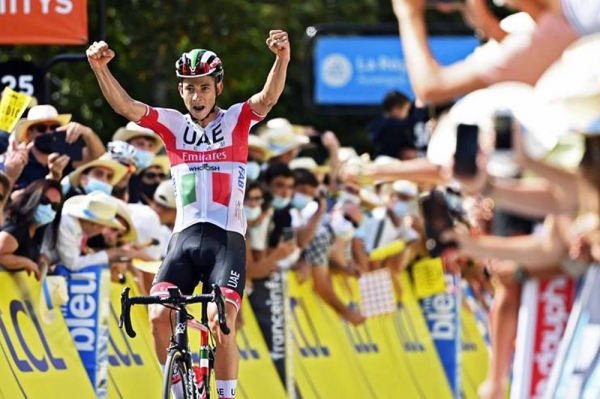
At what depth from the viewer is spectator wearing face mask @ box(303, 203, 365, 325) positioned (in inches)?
608

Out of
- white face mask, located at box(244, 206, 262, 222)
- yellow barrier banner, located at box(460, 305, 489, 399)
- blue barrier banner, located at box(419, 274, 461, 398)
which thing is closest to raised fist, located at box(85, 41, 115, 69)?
white face mask, located at box(244, 206, 262, 222)

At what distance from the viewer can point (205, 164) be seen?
460 inches

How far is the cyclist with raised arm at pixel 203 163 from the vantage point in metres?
11.4

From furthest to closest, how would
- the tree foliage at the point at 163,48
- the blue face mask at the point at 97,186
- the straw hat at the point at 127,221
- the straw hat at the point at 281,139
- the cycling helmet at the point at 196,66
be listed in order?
the tree foliage at the point at 163,48
the straw hat at the point at 281,139
the blue face mask at the point at 97,186
the straw hat at the point at 127,221
the cycling helmet at the point at 196,66

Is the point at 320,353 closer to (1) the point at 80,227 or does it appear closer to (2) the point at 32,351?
(1) the point at 80,227

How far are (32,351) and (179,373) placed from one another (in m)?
2.03

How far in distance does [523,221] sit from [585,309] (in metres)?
1.16

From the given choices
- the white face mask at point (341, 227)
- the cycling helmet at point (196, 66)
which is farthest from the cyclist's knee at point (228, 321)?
the white face mask at point (341, 227)

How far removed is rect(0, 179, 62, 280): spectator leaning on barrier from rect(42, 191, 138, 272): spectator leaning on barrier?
136 mm

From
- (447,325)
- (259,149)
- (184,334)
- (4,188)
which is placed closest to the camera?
(184,334)

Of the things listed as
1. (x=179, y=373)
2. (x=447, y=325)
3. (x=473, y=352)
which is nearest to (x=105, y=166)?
(x=179, y=373)

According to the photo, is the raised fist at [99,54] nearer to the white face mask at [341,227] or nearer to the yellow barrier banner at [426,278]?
the white face mask at [341,227]

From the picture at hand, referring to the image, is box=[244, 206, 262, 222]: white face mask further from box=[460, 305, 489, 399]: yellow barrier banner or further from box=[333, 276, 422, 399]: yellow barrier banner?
box=[460, 305, 489, 399]: yellow barrier banner

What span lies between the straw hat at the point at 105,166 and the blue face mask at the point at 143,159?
679 millimetres
